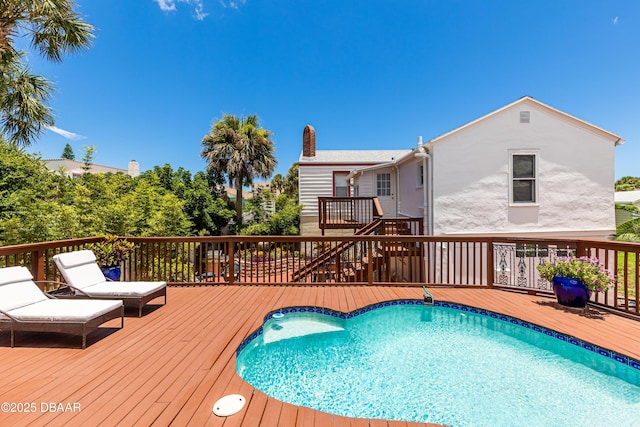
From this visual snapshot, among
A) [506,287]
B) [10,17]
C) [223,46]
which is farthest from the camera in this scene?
[223,46]

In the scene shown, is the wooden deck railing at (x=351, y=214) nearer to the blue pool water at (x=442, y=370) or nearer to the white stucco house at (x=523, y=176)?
the white stucco house at (x=523, y=176)

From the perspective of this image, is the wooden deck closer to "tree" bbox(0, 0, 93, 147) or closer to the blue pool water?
the blue pool water

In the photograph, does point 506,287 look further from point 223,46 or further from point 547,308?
point 223,46

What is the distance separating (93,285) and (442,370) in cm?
526

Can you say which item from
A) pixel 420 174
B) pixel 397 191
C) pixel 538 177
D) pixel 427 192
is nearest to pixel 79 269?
pixel 427 192

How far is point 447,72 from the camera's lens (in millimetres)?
13141

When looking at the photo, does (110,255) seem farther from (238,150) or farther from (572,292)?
(238,150)

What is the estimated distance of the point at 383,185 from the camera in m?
12.7

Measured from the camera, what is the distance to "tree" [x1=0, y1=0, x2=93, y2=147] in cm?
654

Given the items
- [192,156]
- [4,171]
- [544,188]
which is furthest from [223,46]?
[544,188]

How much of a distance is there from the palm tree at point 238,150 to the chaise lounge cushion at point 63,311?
1541 cm

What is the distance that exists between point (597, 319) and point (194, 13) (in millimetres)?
16335

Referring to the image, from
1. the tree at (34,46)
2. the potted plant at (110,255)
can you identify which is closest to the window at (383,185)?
the potted plant at (110,255)

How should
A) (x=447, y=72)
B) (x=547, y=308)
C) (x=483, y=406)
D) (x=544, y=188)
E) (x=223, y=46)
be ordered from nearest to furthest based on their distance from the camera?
(x=483, y=406), (x=547, y=308), (x=544, y=188), (x=447, y=72), (x=223, y=46)
